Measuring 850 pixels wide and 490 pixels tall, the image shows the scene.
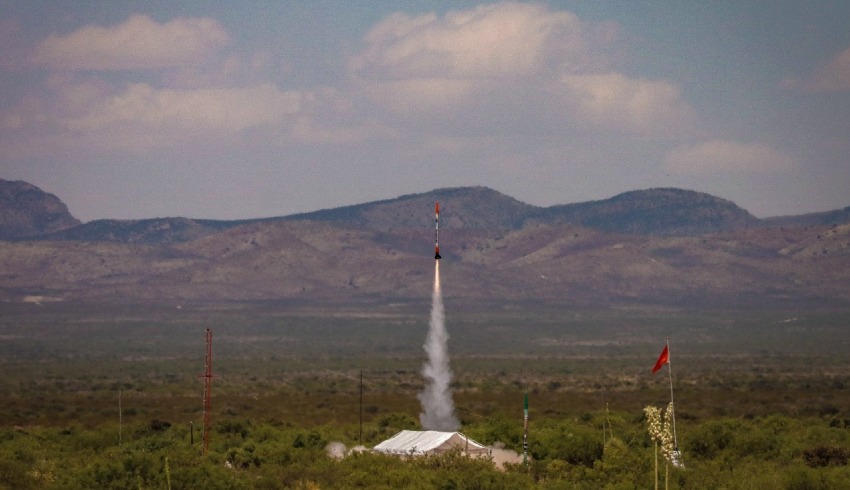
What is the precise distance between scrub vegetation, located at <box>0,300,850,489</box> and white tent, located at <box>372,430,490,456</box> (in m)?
2.08

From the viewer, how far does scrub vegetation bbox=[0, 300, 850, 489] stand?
49469 millimetres

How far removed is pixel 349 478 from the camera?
48.3m

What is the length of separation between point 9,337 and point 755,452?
144227 mm

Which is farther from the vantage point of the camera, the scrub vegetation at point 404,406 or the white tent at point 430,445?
the white tent at point 430,445

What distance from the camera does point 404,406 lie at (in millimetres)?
92250

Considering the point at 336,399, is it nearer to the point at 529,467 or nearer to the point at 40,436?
the point at 40,436

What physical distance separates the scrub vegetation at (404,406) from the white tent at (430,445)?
2.08m

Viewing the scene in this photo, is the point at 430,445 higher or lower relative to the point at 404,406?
higher

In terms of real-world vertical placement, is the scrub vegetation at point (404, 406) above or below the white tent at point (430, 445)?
below

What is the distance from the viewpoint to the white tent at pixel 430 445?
55938 millimetres

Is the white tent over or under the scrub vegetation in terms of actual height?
over

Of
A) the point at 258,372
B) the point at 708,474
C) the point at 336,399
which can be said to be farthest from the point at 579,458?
the point at 258,372

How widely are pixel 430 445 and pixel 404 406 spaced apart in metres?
35.7

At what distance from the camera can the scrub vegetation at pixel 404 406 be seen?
49469 mm
